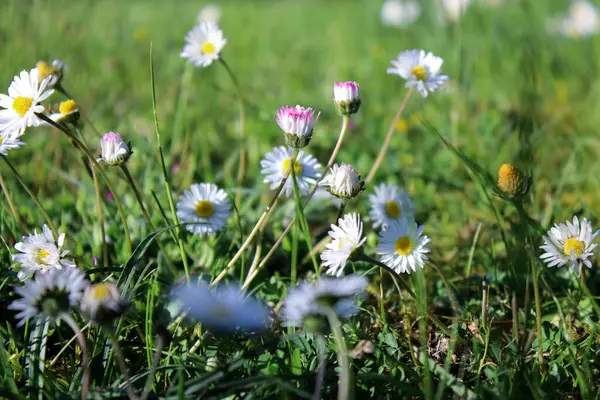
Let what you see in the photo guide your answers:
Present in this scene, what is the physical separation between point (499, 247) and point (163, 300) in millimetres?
840

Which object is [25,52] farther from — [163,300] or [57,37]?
Answer: [163,300]

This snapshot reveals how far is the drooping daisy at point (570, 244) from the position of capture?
3.29ft

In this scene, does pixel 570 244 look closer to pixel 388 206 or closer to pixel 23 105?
pixel 388 206

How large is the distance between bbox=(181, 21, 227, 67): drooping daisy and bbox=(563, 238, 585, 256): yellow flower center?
2.74ft

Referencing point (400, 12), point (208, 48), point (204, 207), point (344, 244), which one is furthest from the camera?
point (400, 12)

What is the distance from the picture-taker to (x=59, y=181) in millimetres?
1742

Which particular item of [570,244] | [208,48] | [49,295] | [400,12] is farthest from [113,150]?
[400,12]

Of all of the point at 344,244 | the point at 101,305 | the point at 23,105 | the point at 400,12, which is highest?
the point at 400,12

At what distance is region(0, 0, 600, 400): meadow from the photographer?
0.95 metres

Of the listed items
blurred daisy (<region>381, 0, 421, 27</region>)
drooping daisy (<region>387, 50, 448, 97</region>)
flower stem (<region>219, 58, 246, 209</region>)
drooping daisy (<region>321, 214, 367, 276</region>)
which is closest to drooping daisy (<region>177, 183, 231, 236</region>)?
flower stem (<region>219, 58, 246, 209</region>)

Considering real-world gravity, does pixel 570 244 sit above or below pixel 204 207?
below

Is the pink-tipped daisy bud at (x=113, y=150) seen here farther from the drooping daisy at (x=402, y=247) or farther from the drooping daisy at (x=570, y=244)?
the drooping daisy at (x=570, y=244)

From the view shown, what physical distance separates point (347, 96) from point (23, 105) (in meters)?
0.57

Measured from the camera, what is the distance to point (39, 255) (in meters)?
1.04
